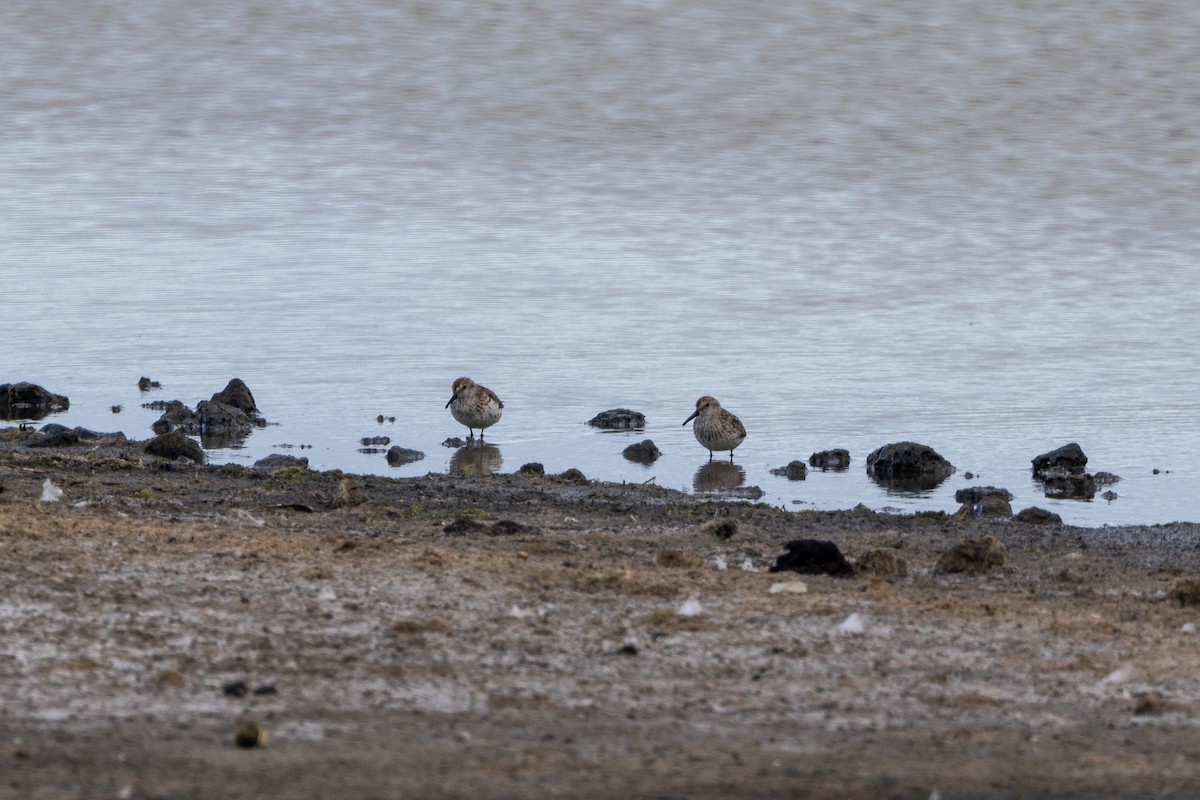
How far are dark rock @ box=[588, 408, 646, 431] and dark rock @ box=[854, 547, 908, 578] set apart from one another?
17.6ft

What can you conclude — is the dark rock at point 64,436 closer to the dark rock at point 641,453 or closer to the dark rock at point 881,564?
the dark rock at point 641,453

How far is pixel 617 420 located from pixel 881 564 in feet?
18.0

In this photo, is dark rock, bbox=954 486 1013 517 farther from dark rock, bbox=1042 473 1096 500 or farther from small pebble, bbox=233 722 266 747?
small pebble, bbox=233 722 266 747

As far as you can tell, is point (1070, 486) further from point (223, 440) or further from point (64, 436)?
point (64, 436)

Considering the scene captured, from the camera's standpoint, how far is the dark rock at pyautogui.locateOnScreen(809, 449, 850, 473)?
496 inches

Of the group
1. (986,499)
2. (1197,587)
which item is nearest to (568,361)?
(986,499)

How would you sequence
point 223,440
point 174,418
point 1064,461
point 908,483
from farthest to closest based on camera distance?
1. point 174,418
2. point 223,440
3. point 1064,461
4. point 908,483

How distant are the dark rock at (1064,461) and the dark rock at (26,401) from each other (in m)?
6.58

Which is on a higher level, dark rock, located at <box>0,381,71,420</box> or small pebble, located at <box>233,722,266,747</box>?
dark rock, located at <box>0,381,71,420</box>

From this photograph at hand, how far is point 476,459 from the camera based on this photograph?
1296 centimetres

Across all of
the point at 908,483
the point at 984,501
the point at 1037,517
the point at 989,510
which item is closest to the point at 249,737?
the point at 1037,517

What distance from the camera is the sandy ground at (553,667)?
5684 mm

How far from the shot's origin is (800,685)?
6598mm

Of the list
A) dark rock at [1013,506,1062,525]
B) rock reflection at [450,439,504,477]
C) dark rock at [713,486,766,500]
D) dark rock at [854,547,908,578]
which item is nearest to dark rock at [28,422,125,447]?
rock reflection at [450,439,504,477]
